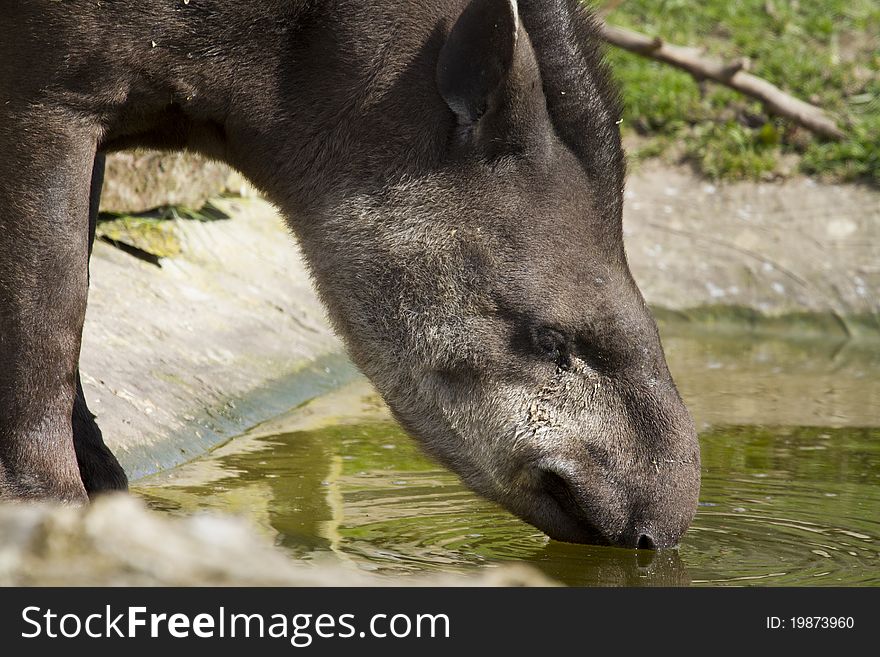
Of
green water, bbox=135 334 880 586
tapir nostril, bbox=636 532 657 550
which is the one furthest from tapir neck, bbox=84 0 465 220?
tapir nostril, bbox=636 532 657 550

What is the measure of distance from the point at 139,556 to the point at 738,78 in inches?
397

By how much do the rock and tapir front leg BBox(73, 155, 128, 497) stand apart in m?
1.54

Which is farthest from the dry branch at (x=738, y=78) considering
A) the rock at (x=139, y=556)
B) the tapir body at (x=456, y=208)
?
the rock at (x=139, y=556)

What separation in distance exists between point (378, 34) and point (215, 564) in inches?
80.8

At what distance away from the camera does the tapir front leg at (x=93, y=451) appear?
551 centimetres

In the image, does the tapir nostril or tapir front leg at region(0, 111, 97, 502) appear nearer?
tapir front leg at region(0, 111, 97, 502)

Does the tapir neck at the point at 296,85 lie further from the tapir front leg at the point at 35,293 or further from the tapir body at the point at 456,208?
the tapir front leg at the point at 35,293

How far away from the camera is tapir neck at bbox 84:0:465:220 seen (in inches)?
192

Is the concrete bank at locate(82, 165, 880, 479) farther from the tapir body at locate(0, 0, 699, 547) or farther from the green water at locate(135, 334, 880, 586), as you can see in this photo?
the tapir body at locate(0, 0, 699, 547)

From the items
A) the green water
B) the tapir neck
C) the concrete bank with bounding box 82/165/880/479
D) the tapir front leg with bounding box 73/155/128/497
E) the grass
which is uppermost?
the grass

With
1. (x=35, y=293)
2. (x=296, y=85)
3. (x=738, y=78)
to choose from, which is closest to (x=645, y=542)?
(x=296, y=85)

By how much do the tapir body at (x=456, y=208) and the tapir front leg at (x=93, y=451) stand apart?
34cm

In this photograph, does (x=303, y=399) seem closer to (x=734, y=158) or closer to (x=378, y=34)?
(x=378, y=34)

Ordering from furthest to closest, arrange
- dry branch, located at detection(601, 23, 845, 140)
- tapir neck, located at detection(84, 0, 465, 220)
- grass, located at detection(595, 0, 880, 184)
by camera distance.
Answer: dry branch, located at detection(601, 23, 845, 140), grass, located at detection(595, 0, 880, 184), tapir neck, located at detection(84, 0, 465, 220)
